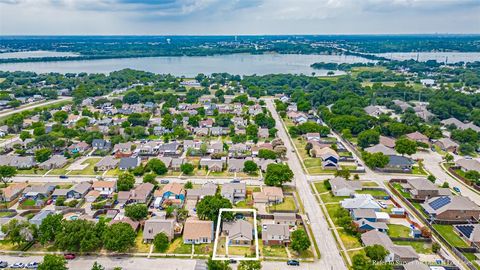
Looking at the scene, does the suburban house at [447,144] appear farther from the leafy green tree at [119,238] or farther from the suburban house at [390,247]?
the leafy green tree at [119,238]

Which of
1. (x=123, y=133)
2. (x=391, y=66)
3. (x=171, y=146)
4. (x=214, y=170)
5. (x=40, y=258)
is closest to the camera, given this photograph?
(x=40, y=258)

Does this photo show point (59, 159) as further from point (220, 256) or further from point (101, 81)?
point (101, 81)

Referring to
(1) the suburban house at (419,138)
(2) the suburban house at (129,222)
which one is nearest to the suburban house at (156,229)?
(2) the suburban house at (129,222)

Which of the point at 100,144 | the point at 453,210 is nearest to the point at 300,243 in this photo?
the point at 453,210

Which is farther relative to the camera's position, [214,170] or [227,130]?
[227,130]

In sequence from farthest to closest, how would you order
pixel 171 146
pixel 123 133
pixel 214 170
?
pixel 123 133 < pixel 171 146 < pixel 214 170

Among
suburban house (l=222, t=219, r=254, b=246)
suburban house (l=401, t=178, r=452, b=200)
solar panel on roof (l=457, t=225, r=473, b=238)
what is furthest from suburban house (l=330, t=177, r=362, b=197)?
suburban house (l=222, t=219, r=254, b=246)

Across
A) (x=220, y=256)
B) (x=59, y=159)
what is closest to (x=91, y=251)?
(x=220, y=256)
